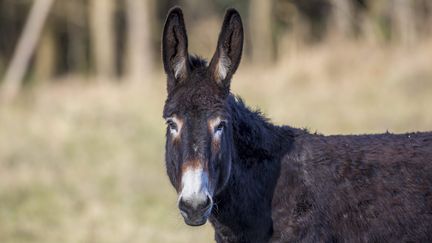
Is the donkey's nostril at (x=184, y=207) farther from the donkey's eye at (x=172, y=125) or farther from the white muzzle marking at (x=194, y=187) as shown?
the donkey's eye at (x=172, y=125)

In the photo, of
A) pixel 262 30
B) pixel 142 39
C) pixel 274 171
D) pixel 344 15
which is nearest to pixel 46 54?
pixel 142 39

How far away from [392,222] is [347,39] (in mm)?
17699

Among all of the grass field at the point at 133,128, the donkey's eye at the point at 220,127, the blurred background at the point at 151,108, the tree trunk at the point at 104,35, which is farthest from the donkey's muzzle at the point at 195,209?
the tree trunk at the point at 104,35

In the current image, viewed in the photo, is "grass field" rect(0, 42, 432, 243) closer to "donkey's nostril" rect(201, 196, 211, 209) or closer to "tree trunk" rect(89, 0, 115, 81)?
"donkey's nostril" rect(201, 196, 211, 209)

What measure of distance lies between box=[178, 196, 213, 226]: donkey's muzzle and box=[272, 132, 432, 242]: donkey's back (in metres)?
0.73

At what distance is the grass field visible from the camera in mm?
11461

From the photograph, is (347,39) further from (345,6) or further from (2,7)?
(2,7)

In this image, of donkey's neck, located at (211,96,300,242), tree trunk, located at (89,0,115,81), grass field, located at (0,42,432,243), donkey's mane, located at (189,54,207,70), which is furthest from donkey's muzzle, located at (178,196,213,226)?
tree trunk, located at (89,0,115,81)

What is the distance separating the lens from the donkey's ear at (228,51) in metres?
5.59

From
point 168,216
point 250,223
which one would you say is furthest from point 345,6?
point 250,223

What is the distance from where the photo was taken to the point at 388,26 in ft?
85.0

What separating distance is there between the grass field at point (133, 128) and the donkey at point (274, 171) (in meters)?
1.90

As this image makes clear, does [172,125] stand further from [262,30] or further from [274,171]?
[262,30]

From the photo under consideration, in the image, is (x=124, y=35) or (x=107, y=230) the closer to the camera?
(x=107, y=230)
